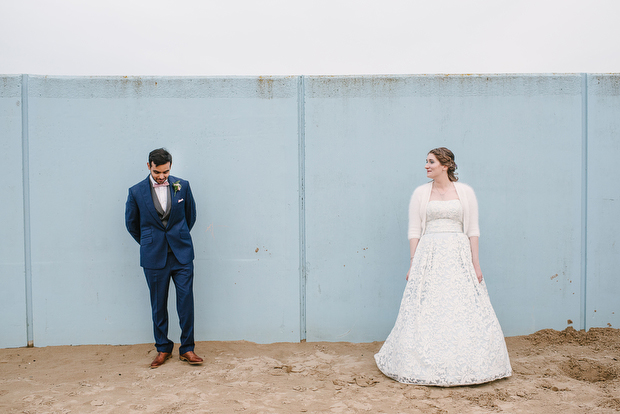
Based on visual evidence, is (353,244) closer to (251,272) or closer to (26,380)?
(251,272)

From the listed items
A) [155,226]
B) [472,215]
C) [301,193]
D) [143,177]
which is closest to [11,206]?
[143,177]

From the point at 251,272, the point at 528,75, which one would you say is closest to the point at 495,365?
the point at 251,272

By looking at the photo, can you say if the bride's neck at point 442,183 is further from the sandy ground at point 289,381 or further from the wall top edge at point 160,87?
the wall top edge at point 160,87

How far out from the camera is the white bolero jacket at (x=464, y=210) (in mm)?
3320

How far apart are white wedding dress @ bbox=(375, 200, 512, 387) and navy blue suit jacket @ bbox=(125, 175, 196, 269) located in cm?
184

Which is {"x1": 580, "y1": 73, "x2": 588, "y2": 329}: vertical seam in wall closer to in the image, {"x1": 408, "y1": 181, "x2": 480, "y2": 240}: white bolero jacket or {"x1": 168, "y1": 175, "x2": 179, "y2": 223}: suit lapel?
{"x1": 408, "y1": 181, "x2": 480, "y2": 240}: white bolero jacket

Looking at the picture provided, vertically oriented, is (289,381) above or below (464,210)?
below

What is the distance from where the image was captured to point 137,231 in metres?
3.69

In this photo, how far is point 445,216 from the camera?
331 centimetres

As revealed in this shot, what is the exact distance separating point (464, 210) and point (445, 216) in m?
0.15

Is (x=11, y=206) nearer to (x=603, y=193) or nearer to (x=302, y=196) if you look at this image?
(x=302, y=196)

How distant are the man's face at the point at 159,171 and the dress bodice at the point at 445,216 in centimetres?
207

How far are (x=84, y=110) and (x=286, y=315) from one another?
2679 millimetres

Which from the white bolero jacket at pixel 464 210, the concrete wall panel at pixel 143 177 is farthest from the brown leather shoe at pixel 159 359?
the white bolero jacket at pixel 464 210
